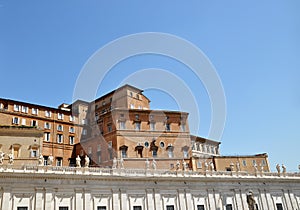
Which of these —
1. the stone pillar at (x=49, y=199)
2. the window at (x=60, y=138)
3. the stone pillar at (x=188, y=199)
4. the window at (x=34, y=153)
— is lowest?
the stone pillar at (x=188, y=199)

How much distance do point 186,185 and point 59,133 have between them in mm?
31086

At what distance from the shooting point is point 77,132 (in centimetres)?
6119

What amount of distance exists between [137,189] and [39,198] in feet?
33.6

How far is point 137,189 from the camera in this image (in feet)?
107

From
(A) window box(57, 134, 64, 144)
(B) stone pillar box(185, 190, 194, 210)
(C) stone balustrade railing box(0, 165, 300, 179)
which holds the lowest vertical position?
(B) stone pillar box(185, 190, 194, 210)

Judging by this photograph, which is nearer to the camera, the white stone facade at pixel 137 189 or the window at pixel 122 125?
the white stone facade at pixel 137 189

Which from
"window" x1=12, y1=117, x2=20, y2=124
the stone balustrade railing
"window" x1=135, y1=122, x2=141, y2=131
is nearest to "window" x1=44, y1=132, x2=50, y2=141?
"window" x1=12, y1=117, x2=20, y2=124

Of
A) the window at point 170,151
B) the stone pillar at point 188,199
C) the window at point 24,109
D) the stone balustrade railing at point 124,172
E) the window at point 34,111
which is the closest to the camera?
the stone balustrade railing at point 124,172

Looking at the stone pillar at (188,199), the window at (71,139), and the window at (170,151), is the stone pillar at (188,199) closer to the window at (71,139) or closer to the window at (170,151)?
the window at (170,151)

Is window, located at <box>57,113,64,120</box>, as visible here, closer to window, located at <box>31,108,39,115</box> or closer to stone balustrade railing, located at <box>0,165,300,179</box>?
window, located at <box>31,108,39,115</box>

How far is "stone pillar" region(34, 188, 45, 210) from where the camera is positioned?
27.1 metres

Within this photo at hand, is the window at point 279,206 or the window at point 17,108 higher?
the window at point 17,108

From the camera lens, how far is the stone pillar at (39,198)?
88.9ft

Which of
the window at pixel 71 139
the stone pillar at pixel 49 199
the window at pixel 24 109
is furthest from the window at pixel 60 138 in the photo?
the stone pillar at pixel 49 199
